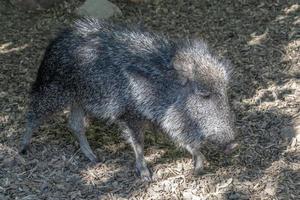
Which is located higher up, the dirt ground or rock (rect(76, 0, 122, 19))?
rock (rect(76, 0, 122, 19))

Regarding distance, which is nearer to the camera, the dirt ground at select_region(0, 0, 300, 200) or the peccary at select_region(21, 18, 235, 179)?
the peccary at select_region(21, 18, 235, 179)

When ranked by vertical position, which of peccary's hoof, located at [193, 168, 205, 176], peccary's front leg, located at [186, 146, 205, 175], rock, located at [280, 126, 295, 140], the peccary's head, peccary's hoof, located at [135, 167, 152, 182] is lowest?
peccary's hoof, located at [135, 167, 152, 182]

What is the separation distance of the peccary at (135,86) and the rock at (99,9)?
2.15 meters

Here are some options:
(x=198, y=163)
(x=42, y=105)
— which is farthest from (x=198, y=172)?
(x=42, y=105)

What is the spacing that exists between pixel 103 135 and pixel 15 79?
133 centimetres

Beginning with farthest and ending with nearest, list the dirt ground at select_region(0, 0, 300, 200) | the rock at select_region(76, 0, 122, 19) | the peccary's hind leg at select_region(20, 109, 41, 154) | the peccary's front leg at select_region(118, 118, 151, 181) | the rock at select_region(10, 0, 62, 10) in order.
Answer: the rock at select_region(10, 0, 62, 10) → the rock at select_region(76, 0, 122, 19) → the peccary's hind leg at select_region(20, 109, 41, 154) → the peccary's front leg at select_region(118, 118, 151, 181) → the dirt ground at select_region(0, 0, 300, 200)

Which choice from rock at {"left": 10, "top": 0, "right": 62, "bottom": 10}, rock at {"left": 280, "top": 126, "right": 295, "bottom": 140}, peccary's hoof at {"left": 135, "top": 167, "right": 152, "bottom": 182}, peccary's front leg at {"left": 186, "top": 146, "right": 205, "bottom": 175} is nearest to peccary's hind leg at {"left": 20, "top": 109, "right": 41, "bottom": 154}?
peccary's hoof at {"left": 135, "top": 167, "right": 152, "bottom": 182}

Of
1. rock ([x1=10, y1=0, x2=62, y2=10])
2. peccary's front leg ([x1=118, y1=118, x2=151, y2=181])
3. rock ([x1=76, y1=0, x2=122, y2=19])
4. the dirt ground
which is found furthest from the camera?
rock ([x1=10, y1=0, x2=62, y2=10])

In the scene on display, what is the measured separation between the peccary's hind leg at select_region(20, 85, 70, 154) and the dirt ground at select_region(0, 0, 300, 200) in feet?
0.58

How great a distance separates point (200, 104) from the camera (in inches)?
163

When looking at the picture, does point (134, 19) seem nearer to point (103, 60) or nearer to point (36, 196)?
point (103, 60)

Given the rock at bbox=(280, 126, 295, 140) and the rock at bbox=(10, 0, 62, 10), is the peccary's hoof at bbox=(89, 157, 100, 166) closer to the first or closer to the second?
the rock at bbox=(280, 126, 295, 140)

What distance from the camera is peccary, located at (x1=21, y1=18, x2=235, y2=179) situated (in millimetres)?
4145

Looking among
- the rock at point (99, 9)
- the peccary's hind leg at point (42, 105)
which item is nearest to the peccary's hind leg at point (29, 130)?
the peccary's hind leg at point (42, 105)
